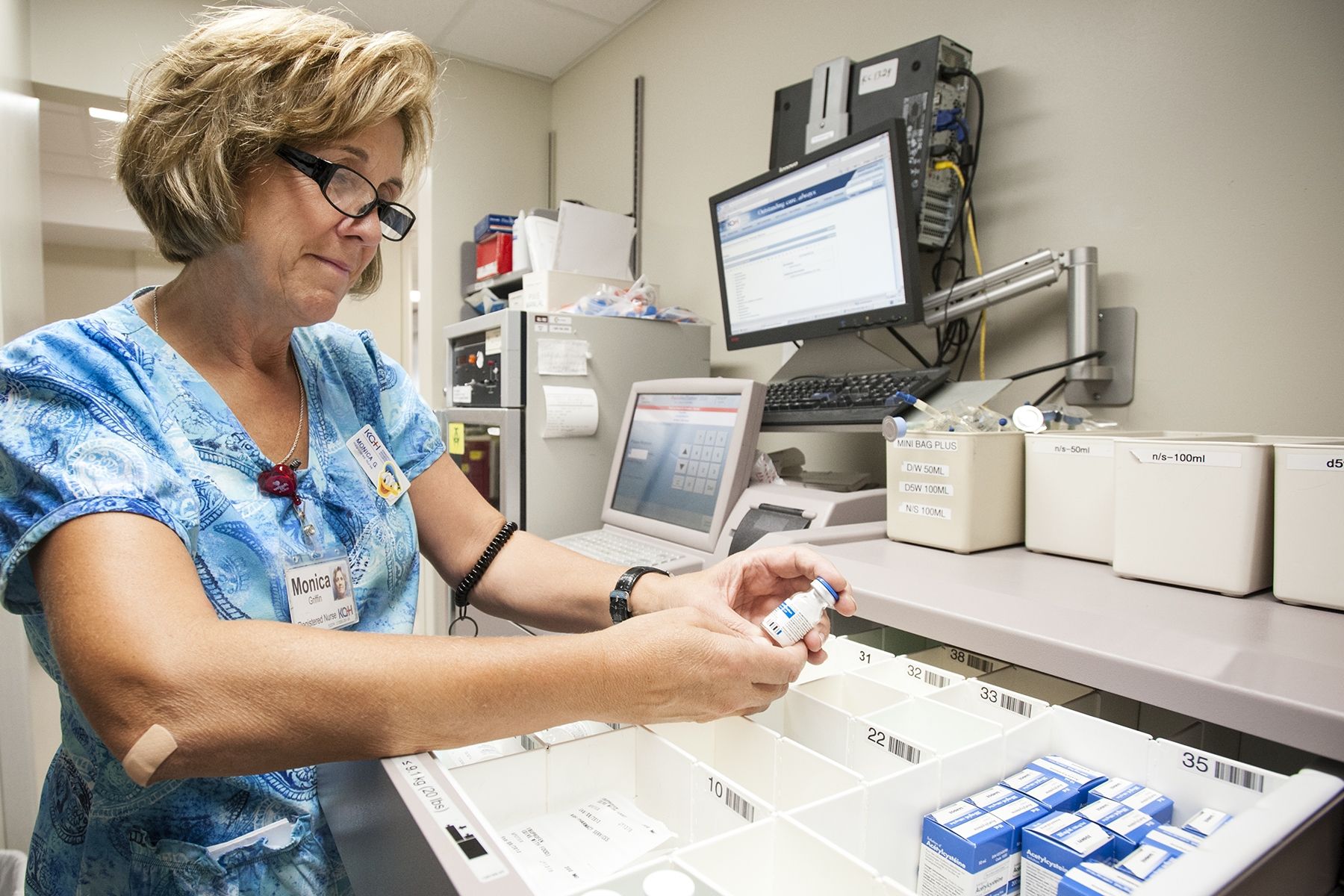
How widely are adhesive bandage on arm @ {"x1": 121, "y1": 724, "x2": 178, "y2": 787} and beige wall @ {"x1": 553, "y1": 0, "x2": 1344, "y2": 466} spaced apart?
1.58 metres

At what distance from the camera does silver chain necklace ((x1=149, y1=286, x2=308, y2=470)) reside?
2.82ft

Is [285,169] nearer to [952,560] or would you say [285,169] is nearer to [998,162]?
[952,560]

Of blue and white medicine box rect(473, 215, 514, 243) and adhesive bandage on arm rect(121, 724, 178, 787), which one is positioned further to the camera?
blue and white medicine box rect(473, 215, 514, 243)

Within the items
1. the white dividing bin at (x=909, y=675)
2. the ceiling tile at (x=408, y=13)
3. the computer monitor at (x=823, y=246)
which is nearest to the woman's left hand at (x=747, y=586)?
the white dividing bin at (x=909, y=675)

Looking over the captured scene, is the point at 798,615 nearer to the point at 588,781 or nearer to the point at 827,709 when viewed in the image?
the point at 827,709

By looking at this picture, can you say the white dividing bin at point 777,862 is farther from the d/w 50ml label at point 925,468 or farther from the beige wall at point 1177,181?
the beige wall at point 1177,181

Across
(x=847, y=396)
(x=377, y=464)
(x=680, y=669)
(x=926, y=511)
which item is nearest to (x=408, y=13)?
(x=847, y=396)

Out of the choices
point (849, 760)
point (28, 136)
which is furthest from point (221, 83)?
point (28, 136)

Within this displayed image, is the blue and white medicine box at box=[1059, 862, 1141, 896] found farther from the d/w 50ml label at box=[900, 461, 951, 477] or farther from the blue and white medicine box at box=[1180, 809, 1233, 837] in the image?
the d/w 50ml label at box=[900, 461, 951, 477]

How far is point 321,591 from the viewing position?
0.84 metres

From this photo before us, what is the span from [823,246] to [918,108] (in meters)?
0.34

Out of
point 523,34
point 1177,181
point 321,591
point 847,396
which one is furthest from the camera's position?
point 523,34

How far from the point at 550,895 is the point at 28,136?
300 centimetres

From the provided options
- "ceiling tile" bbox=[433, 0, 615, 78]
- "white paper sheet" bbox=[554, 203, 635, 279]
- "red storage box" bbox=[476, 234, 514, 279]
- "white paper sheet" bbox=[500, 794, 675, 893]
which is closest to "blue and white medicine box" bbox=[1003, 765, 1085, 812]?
"white paper sheet" bbox=[500, 794, 675, 893]
